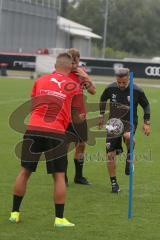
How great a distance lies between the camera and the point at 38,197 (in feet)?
29.2

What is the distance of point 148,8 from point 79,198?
10153cm

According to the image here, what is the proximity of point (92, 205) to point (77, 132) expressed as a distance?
1500mm

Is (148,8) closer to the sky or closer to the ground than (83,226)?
closer to the sky

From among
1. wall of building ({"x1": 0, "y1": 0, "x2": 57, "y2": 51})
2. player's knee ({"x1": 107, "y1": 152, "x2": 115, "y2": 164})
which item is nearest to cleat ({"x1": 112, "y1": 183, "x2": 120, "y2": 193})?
player's knee ({"x1": 107, "y1": 152, "x2": 115, "y2": 164})

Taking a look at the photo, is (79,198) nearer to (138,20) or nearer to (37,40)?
(37,40)

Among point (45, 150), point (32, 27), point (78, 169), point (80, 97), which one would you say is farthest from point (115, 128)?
point (32, 27)

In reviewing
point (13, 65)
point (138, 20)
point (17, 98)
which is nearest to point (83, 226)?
point (17, 98)

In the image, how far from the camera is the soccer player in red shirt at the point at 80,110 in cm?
929

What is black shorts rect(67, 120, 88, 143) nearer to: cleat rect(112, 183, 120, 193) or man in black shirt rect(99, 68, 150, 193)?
man in black shirt rect(99, 68, 150, 193)

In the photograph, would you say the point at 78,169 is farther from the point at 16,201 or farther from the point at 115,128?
the point at 16,201

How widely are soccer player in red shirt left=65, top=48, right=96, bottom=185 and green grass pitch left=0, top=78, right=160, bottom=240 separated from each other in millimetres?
223

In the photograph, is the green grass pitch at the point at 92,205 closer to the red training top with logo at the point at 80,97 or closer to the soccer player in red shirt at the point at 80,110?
the soccer player in red shirt at the point at 80,110

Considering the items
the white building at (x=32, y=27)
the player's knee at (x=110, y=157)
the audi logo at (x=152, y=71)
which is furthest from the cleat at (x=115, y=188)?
the white building at (x=32, y=27)

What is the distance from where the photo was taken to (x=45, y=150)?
7324 mm
